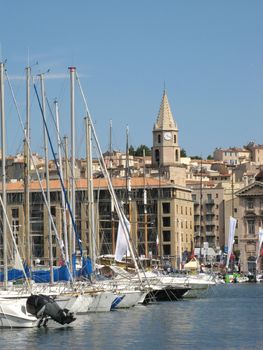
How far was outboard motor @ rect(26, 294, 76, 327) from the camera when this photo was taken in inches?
1895

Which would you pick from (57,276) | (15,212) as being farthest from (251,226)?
(57,276)

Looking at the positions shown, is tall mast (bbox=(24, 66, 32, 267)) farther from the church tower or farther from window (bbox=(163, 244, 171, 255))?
the church tower

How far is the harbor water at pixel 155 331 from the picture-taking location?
46812 millimetres

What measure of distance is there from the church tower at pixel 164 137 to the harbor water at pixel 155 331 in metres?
98.1

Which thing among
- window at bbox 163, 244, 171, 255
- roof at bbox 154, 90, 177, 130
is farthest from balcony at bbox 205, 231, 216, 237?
roof at bbox 154, 90, 177, 130

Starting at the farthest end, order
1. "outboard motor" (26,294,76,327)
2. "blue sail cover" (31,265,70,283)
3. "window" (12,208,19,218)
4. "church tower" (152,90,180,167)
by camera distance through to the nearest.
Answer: "church tower" (152,90,180,167) < "window" (12,208,19,218) < "blue sail cover" (31,265,70,283) < "outboard motor" (26,294,76,327)

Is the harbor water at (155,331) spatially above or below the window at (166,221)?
below

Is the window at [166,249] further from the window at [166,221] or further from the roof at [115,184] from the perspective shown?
the roof at [115,184]

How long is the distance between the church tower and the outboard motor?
11922 centimetres

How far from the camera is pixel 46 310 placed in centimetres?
4856

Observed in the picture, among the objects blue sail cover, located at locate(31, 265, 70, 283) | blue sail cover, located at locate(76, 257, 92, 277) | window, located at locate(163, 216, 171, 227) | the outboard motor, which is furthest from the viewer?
window, located at locate(163, 216, 171, 227)

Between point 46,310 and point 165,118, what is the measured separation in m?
123

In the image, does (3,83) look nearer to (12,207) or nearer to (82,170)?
(12,207)

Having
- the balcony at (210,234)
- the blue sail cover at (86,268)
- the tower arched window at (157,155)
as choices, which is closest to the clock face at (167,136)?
the tower arched window at (157,155)
